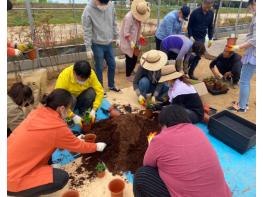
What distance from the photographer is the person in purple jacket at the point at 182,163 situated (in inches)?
70.6

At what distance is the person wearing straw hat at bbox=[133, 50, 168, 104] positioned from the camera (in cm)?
390


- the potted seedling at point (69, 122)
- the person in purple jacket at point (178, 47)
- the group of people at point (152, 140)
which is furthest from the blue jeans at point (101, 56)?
the potted seedling at point (69, 122)

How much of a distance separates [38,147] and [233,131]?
252 centimetres

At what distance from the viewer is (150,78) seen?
166 inches

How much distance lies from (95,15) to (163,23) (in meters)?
1.75

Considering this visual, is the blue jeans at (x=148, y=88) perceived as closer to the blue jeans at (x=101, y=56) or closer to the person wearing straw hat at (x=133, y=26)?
the blue jeans at (x=101, y=56)

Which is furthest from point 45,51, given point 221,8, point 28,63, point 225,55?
point 221,8

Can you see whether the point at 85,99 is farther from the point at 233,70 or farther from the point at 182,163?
the point at 233,70

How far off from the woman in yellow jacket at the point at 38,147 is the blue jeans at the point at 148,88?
2.05 meters

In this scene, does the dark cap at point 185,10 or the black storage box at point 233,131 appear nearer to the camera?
the black storage box at point 233,131

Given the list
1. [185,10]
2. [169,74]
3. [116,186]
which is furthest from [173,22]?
[116,186]

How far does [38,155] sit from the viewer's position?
2.28 m

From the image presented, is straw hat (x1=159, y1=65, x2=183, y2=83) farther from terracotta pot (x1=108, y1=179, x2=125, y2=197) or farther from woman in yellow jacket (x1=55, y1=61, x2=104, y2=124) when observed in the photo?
terracotta pot (x1=108, y1=179, x2=125, y2=197)

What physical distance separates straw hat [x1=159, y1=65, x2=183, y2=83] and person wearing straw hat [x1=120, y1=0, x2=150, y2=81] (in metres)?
1.62
